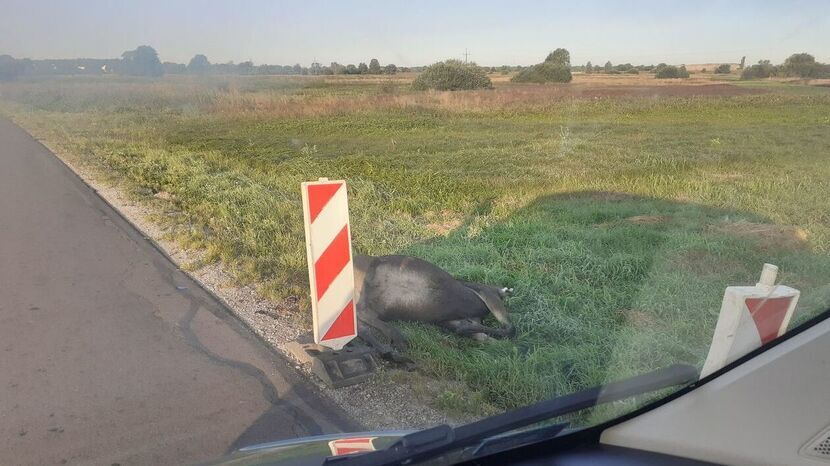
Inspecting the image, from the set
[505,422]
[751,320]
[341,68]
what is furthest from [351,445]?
[341,68]

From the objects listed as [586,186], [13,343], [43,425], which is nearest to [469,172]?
[586,186]

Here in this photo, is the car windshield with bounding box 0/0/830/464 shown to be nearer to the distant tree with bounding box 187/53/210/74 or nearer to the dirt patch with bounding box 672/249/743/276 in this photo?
the dirt patch with bounding box 672/249/743/276

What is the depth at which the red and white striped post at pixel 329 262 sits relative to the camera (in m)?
4.73

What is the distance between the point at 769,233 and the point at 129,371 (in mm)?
5196

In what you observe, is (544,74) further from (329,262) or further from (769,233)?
(329,262)

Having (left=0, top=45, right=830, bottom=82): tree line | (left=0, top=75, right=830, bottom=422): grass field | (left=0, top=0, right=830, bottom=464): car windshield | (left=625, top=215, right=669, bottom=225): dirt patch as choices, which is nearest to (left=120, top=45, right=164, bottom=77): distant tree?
(left=0, top=45, right=830, bottom=82): tree line

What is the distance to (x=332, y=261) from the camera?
4.86 m

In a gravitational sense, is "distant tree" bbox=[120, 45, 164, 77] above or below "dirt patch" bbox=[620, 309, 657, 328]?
above

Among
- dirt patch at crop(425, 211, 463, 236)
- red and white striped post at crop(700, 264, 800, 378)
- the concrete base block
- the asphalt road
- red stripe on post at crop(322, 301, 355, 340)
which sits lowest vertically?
the asphalt road

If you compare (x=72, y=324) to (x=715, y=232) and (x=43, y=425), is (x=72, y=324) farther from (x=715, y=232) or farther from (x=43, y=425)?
Result: (x=715, y=232)

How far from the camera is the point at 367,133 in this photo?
2412 cm

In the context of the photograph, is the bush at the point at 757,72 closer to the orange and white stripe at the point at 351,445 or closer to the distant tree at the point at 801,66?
the distant tree at the point at 801,66

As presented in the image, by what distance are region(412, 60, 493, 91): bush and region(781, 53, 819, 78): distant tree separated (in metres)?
10.5

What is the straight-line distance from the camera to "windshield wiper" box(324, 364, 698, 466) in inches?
66.8
